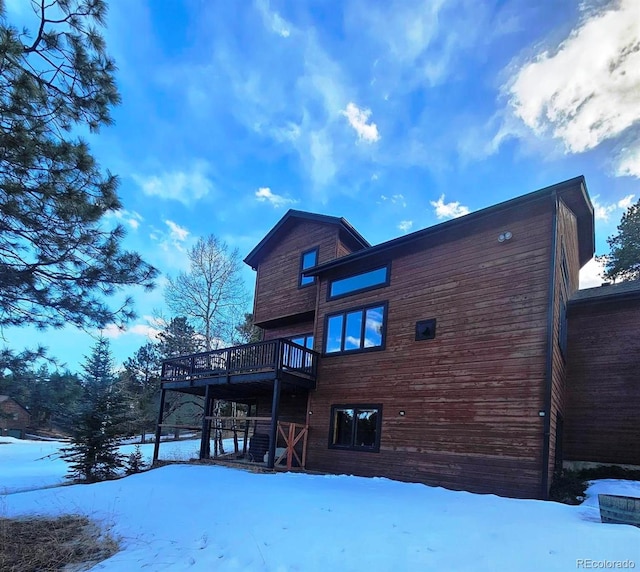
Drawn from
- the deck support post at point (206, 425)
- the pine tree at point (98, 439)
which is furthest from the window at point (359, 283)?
the pine tree at point (98, 439)

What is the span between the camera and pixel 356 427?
1088cm

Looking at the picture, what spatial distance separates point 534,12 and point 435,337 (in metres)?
8.58

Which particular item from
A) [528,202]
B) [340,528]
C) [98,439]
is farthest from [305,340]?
[340,528]

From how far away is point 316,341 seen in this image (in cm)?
1270

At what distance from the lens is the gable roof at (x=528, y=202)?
8.59 meters

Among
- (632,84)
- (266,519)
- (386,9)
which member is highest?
(386,9)

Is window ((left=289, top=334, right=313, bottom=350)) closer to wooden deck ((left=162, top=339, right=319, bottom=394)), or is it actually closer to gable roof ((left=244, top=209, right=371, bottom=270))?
wooden deck ((left=162, top=339, right=319, bottom=394))

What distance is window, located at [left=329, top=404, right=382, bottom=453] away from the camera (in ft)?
34.2

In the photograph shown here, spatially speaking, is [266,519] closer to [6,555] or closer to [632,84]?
[6,555]

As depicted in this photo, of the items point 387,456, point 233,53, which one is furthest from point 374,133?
point 387,456

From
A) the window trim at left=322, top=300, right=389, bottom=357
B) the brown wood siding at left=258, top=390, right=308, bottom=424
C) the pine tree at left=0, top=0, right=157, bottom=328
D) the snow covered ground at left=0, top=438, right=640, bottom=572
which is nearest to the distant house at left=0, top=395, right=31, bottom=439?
the brown wood siding at left=258, top=390, right=308, bottom=424

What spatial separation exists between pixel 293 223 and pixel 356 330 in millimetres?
5707

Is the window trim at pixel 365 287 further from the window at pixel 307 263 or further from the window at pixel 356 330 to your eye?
the window at pixel 307 263

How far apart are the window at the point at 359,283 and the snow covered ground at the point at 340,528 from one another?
16.7ft
